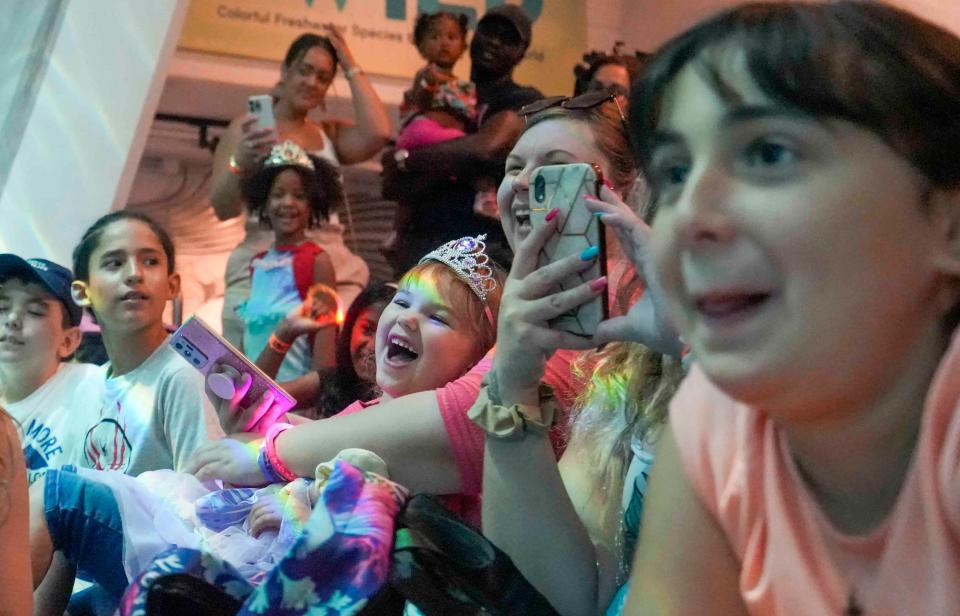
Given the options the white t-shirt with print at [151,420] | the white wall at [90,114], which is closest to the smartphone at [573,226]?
the white t-shirt with print at [151,420]

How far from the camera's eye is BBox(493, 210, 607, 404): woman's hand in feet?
2.85

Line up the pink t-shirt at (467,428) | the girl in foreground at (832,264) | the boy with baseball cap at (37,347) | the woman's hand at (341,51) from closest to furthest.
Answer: the girl in foreground at (832,264) < the pink t-shirt at (467,428) < the boy with baseball cap at (37,347) < the woman's hand at (341,51)

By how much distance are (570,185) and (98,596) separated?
71 centimetres

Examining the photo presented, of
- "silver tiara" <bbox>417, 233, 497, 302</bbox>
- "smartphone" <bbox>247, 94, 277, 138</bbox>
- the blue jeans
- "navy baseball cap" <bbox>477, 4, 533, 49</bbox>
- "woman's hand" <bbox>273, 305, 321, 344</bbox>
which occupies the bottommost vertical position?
"woman's hand" <bbox>273, 305, 321, 344</bbox>

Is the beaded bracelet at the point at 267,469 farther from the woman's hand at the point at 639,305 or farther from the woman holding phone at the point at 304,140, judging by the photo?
the woman holding phone at the point at 304,140

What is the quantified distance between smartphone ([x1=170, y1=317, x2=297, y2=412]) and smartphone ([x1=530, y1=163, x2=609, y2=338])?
597 millimetres

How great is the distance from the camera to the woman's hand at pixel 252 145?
255cm

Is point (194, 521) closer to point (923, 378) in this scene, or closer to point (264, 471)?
point (264, 471)

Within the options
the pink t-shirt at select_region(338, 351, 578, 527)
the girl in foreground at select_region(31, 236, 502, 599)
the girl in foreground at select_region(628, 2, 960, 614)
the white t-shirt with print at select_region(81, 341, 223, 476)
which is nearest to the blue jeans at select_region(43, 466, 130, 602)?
the girl in foreground at select_region(31, 236, 502, 599)

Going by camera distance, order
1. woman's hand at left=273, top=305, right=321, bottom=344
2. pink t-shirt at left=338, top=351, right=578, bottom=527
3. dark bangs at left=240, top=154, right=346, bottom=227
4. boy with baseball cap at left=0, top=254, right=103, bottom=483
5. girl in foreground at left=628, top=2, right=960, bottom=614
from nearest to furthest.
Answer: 1. girl in foreground at left=628, top=2, right=960, bottom=614
2. pink t-shirt at left=338, top=351, right=578, bottom=527
3. boy with baseball cap at left=0, top=254, right=103, bottom=483
4. woman's hand at left=273, top=305, right=321, bottom=344
5. dark bangs at left=240, top=154, right=346, bottom=227

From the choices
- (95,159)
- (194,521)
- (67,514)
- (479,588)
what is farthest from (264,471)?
(95,159)

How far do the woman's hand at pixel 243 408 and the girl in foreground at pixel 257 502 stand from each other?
10 centimetres

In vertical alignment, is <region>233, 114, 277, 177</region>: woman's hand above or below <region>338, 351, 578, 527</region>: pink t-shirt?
above

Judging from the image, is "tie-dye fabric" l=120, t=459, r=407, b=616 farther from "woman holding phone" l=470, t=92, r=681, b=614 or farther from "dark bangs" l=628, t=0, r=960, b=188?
"dark bangs" l=628, t=0, r=960, b=188
